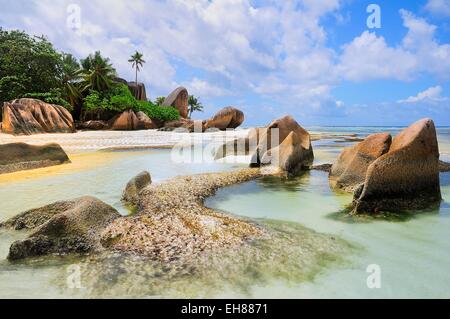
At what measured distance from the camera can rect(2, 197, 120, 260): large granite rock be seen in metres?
3.59

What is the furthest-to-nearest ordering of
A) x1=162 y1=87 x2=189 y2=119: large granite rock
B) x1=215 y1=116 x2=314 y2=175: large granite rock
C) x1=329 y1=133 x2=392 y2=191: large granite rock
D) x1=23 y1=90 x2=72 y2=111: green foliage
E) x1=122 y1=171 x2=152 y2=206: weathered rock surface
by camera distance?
x1=162 y1=87 x2=189 y2=119: large granite rock, x1=23 y1=90 x2=72 y2=111: green foliage, x1=215 y1=116 x2=314 y2=175: large granite rock, x1=329 y1=133 x2=392 y2=191: large granite rock, x1=122 y1=171 x2=152 y2=206: weathered rock surface

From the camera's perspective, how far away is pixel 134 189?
6.34 m

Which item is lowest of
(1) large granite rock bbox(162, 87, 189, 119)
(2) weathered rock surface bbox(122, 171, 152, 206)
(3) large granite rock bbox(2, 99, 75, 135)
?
(2) weathered rock surface bbox(122, 171, 152, 206)

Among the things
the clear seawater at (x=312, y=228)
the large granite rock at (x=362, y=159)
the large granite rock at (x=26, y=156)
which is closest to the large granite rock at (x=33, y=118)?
the large granite rock at (x=26, y=156)

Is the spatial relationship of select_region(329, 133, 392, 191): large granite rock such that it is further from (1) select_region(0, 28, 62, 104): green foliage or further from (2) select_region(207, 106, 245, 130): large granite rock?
(2) select_region(207, 106, 245, 130): large granite rock

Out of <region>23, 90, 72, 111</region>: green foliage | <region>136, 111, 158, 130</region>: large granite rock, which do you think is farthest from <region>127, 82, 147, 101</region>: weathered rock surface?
<region>23, 90, 72, 111</region>: green foliage

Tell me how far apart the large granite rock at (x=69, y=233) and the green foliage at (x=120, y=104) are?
101ft

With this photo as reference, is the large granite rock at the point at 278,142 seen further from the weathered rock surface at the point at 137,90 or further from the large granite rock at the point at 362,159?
the weathered rock surface at the point at 137,90

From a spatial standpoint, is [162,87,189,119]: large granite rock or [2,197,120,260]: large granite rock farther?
[162,87,189,119]: large granite rock

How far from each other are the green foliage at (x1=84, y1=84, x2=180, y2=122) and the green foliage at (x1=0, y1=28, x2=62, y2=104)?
3.79 meters

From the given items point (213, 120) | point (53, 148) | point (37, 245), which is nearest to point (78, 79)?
point (213, 120)

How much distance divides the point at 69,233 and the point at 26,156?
7.39m

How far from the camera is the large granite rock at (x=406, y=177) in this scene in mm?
5391

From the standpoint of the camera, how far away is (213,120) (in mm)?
38438
